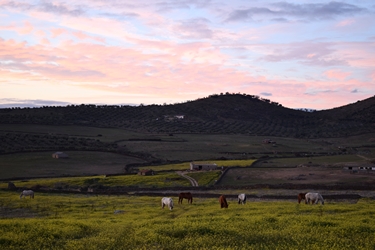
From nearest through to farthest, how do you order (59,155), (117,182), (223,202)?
1. (223,202)
2. (117,182)
3. (59,155)

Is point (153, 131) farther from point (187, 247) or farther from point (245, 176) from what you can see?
point (187, 247)

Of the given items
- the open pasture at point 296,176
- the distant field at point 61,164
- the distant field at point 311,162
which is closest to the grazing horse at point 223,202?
the open pasture at point 296,176

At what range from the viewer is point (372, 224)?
2153 centimetres

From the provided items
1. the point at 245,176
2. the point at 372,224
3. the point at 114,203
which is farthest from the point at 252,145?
the point at 372,224

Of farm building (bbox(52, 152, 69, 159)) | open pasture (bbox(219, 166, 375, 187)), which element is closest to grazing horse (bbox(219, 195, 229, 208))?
open pasture (bbox(219, 166, 375, 187))

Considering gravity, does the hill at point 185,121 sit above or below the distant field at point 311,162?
above

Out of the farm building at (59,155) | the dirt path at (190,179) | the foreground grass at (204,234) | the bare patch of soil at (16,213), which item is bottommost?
the dirt path at (190,179)

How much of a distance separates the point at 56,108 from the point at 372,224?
17462 cm

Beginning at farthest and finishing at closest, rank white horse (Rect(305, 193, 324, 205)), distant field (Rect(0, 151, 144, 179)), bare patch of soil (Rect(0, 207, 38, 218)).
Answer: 1. distant field (Rect(0, 151, 144, 179))
2. white horse (Rect(305, 193, 324, 205))
3. bare patch of soil (Rect(0, 207, 38, 218))

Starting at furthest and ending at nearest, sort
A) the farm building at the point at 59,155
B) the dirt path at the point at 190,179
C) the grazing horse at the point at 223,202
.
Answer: the farm building at the point at 59,155 < the dirt path at the point at 190,179 < the grazing horse at the point at 223,202

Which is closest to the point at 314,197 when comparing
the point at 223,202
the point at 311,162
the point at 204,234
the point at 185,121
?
the point at 223,202

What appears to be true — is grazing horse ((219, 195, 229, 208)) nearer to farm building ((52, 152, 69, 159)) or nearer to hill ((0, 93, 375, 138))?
farm building ((52, 152, 69, 159))

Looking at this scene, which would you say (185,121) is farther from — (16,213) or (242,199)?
(16,213)

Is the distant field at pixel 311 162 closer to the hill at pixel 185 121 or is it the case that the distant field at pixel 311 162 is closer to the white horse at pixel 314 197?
the white horse at pixel 314 197
